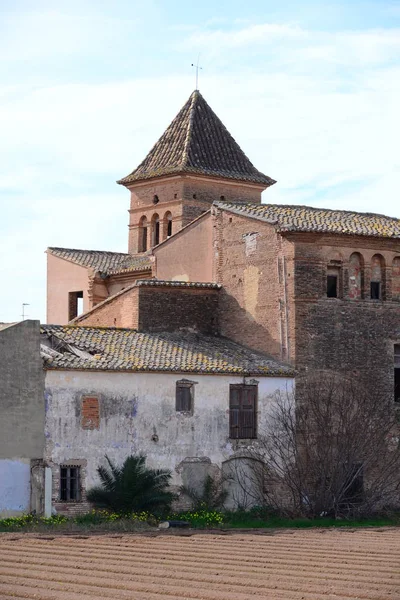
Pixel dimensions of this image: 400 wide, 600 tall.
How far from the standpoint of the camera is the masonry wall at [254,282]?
3247 cm

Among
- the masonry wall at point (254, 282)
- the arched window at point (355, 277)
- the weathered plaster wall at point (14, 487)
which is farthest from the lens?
the arched window at point (355, 277)

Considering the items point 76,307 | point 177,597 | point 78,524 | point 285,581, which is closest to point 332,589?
point 285,581

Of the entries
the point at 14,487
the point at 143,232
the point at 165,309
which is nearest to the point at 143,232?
the point at 143,232

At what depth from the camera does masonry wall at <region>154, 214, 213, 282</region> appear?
3534 cm

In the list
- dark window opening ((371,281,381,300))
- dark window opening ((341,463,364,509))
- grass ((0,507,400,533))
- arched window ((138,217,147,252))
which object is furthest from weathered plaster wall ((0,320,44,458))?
arched window ((138,217,147,252))

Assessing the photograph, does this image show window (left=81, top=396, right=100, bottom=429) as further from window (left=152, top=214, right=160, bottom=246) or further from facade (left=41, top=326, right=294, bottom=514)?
window (left=152, top=214, right=160, bottom=246)

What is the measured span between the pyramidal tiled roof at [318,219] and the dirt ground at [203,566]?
788 cm

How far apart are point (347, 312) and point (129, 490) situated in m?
7.18

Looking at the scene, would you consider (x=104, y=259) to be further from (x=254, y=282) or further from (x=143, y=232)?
(x=254, y=282)

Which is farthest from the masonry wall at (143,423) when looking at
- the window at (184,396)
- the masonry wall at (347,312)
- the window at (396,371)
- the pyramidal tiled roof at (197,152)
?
the pyramidal tiled roof at (197,152)

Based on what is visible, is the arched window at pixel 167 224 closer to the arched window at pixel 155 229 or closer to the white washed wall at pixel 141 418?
the arched window at pixel 155 229

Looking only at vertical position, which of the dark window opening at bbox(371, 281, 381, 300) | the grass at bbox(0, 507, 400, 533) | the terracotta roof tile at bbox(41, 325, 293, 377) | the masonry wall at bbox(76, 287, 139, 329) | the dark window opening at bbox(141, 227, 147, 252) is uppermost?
the dark window opening at bbox(141, 227, 147, 252)

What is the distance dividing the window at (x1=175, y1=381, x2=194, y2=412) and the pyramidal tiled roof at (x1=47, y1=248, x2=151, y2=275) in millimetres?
9621

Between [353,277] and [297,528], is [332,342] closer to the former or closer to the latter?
[353,277]
